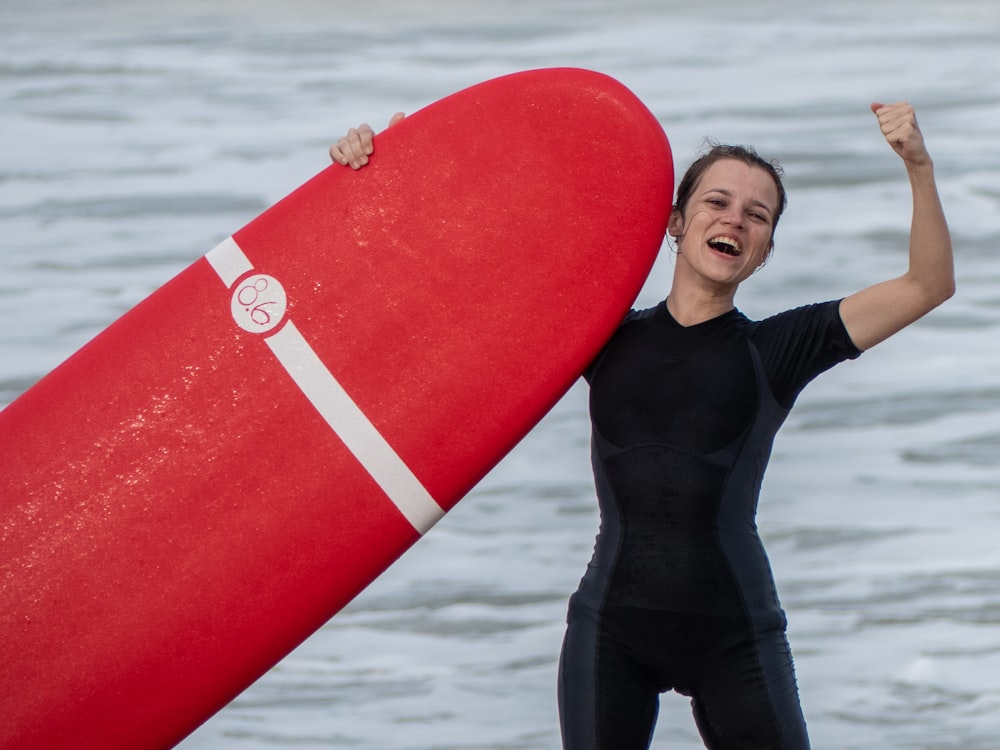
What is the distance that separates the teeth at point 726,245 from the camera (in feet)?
6.22

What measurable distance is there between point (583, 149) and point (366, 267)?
0.35 meters

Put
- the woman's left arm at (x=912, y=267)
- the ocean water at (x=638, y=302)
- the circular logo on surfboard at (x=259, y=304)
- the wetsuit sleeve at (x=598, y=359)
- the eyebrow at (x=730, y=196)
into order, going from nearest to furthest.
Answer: the woman's left arm at (x=912, y=267) < the eyebrow at (x=730, y=196) < the wetsuit sleeve at (x=598, y=359) < the circular logo on surfboard at (x=259, y=304) < the ocean water at (x=638, y=302)

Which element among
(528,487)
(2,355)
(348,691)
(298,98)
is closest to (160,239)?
(2,355)

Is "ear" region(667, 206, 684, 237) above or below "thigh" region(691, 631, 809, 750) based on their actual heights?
above

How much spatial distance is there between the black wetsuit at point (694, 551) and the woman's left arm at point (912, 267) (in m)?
0.03

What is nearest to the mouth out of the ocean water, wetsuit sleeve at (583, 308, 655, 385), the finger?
wetsuit sleeve at (583, 308, 655, 385)

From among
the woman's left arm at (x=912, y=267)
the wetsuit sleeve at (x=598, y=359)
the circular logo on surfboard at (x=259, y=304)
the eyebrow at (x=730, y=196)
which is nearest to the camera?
the woman's left arm at (x=912, y=267)

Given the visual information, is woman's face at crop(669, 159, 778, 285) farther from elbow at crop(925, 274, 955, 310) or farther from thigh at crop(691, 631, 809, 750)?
thigh at crop(691, 631, 809, 750)

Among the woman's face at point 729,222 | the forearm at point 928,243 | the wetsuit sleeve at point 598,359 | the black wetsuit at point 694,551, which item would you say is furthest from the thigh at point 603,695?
the forearm at point 928,243

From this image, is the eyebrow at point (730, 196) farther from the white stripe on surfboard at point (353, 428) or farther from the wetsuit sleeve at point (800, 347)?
the white stripe on surfboard at point (353, 428)

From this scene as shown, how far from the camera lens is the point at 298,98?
655 cm

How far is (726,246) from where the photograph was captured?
1.91 m

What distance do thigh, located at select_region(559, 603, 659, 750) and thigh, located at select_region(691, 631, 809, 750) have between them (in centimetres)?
8

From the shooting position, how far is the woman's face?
6.22ft
